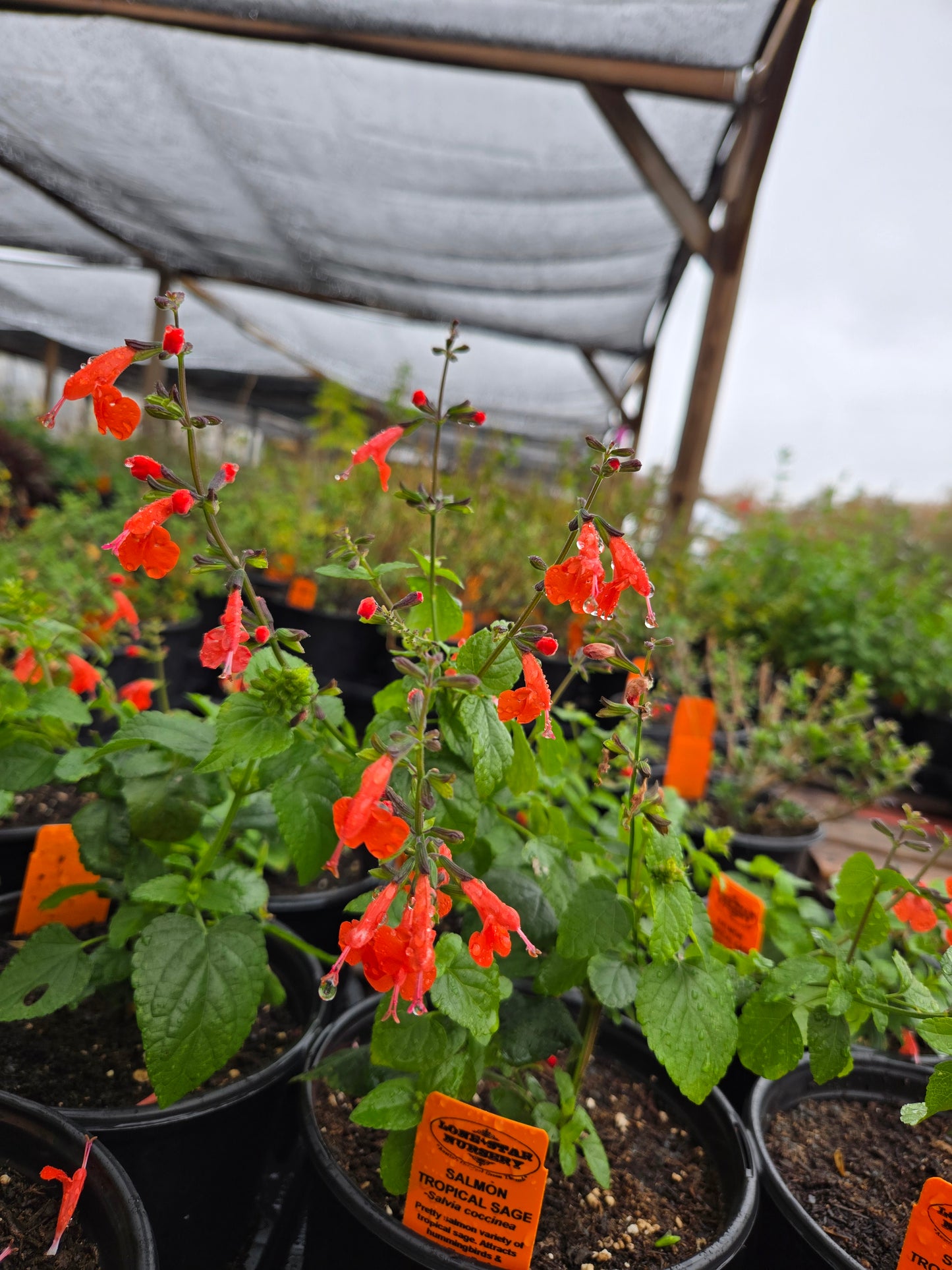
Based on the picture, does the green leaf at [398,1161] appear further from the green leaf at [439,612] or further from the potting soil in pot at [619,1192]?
the green leaf at [439,612]

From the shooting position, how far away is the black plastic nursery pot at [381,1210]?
858mm

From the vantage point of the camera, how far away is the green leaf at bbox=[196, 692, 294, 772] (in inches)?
32.4

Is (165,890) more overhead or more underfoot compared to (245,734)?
more underfoot

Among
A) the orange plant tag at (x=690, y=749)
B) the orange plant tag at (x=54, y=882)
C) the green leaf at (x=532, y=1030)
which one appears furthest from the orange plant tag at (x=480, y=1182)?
the orange plant tag at (x=690, y=749)

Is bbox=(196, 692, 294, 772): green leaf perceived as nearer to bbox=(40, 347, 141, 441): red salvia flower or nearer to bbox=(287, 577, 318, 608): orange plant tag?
bbox=(40, 347, 141, 441): red salvia flower

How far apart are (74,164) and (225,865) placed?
492 centimetres

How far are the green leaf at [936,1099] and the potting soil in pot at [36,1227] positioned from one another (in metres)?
0.83

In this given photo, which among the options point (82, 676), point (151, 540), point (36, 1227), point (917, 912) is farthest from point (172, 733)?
point (917, 912)

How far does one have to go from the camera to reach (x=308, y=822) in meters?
0.89

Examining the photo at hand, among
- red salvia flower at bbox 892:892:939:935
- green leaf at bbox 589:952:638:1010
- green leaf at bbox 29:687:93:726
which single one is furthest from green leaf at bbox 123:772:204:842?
red salvia flower at bbox 892:892:939:935

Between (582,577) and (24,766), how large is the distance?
873 mm

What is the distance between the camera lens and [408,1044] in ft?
2.75

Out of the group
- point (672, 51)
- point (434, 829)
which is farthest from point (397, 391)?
point (434, 829)

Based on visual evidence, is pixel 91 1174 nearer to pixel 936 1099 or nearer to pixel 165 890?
pixel 165 890
